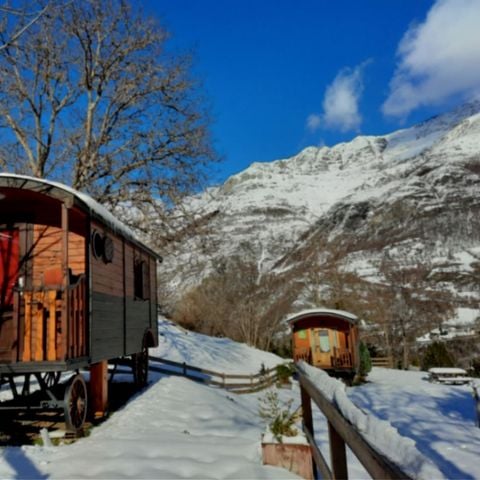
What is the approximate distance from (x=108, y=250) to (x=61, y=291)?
5.75 feet

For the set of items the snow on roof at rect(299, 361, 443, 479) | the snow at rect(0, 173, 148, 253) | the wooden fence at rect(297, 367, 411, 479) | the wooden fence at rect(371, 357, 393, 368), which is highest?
the snow at rect(0, 173, 148, 253)

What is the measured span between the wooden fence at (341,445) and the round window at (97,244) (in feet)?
15.4

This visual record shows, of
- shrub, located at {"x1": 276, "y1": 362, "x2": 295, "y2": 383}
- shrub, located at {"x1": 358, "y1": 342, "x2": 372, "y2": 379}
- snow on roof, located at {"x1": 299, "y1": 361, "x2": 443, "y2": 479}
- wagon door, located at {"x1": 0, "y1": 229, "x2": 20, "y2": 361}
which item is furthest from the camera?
shrub, located at {"x1": 358, "y1": 342, "x2": 372, "y2": 379}

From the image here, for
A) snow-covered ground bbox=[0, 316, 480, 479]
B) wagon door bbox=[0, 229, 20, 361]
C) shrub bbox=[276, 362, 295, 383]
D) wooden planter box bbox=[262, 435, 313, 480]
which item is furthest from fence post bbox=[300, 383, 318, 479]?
shrub bbox=[276, 362, 295, 383]

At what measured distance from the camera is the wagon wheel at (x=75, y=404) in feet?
22.2

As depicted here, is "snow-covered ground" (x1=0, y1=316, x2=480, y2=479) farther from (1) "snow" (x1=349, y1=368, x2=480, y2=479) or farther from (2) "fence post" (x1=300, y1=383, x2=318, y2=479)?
(2) "fence post" (x1=300, y1=383, x2=318, y2=479)

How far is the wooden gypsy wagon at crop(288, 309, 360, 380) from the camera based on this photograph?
73.6 feet

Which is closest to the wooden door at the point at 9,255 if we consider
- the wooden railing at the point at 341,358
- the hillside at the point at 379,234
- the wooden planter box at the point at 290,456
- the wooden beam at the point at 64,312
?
the wooden beam at the point at 64,312

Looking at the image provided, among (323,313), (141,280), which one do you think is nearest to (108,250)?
(141,280)

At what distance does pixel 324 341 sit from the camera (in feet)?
75.4

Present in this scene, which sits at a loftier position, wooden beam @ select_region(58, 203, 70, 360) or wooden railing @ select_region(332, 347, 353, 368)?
wooden beam @ select_region(58, 203, 70, 360)

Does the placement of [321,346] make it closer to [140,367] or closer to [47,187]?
[140,367]

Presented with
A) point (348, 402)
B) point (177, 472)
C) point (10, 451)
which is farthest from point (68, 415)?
point (348, 402)

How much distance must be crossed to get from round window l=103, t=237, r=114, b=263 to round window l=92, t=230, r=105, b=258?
0.06 m
